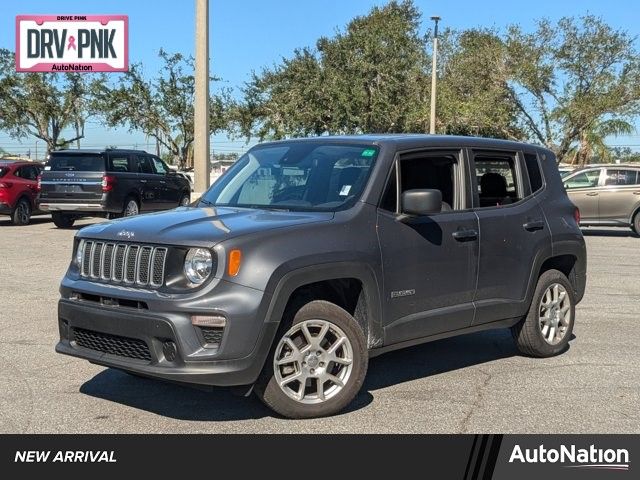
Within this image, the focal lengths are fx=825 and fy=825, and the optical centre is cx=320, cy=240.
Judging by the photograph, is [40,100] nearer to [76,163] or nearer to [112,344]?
[76,163]

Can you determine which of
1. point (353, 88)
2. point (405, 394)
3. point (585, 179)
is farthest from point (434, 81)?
point (405, 394)

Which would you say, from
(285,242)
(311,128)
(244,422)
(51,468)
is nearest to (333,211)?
(285,242)

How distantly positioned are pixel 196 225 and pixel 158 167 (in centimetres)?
1642

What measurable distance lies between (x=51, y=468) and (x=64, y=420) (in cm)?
86

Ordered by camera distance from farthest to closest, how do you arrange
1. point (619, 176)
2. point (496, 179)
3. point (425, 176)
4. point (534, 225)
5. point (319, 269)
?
point (619, 176)
point (496, 179)
point (534, 225)
point (425, 176)
point (319, 269)

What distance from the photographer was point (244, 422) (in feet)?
16.9

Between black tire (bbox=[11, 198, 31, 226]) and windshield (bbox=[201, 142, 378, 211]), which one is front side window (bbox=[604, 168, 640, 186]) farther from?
windshield (bbox=[201, 142, 378, 211])

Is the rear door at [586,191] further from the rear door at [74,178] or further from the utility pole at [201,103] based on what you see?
the rear door at [74,178]

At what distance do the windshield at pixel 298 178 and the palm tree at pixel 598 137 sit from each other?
3112 centimetres

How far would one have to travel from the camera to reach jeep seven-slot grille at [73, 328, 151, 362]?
195 inches

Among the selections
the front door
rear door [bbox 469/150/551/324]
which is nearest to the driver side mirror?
the front door

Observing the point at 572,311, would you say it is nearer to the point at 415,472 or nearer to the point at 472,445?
the point at 472,445

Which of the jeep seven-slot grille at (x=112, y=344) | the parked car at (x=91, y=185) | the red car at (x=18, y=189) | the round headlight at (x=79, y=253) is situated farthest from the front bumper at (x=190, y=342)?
the red car at (x=18, y=189)

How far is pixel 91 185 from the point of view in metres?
18.8
